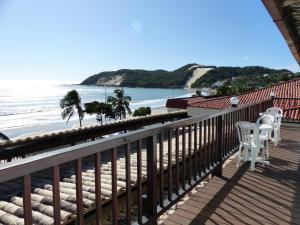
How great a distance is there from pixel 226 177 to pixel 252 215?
128cm

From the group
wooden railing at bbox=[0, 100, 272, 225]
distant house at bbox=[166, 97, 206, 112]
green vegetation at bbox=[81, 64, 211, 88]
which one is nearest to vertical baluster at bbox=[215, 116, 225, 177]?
wooden railing at bbox=[0, 100, 272, 225]

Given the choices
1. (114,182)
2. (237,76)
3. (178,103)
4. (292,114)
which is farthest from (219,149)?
(237,76)

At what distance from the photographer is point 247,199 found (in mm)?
3588

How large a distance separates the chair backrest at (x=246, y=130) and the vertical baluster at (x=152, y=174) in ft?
9.50

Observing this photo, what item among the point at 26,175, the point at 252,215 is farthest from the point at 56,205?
the point at 252,215

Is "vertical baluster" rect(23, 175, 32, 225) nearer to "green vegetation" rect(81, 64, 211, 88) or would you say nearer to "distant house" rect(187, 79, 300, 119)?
"distant house" rect(187, 79, 300, 119)

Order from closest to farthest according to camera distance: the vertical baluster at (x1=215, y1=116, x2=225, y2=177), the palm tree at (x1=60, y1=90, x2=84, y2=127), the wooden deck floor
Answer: the wooden deck floor
the vertical baluster at (x1=215, y1=116, x2=225, y2=177)
the palm tree at (x1=60, y1=90, x2=84, y2=127)

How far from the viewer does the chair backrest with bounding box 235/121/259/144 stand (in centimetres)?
506

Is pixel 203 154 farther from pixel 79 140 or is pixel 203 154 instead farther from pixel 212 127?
pixel 79 140

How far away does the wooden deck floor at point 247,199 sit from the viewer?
3098 millimetres

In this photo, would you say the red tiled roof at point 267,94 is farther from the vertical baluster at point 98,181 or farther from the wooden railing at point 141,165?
the vertical baluster at point 98,181

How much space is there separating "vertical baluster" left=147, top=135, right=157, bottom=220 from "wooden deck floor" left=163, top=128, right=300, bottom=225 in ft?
1.56

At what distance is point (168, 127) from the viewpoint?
8.96 feet

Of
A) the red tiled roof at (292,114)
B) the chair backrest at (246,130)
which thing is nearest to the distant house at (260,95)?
the red tiled roof at (292,114)
